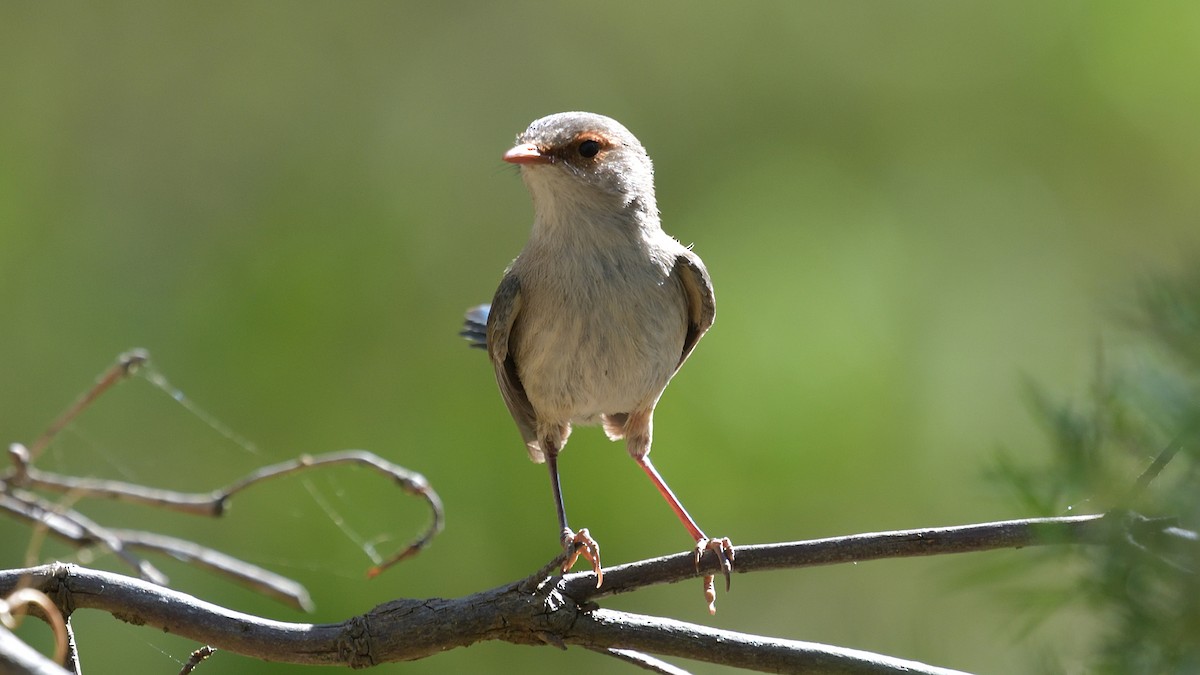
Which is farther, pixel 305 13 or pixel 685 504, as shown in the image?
pixel 305 13

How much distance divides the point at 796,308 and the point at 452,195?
187cm

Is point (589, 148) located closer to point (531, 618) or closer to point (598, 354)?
Result: point (598, 354)

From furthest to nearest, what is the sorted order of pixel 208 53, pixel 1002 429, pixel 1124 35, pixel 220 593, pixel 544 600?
pixel 208 53 < pixel 1124 35 < pixel 1002 429 < pixel 220 593 < pixel 544 600

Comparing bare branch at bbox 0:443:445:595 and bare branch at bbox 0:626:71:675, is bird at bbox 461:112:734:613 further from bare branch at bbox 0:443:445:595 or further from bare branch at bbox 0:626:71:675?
bare branch at bbox 0:626:71:675

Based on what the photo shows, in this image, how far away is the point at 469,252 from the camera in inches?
221

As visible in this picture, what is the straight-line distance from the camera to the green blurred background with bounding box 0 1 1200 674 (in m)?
4.97

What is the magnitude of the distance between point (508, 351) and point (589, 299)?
348mm

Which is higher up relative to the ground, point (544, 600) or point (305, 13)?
point (305, 13)

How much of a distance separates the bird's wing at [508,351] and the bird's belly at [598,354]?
0.17ft

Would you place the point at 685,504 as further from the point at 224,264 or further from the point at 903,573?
the point at 224,264

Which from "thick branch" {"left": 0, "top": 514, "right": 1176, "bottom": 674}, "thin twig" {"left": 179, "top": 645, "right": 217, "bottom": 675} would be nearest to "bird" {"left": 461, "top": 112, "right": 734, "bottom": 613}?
"thick branch" {"left": 0, "top": 514, "right": 1176, "bottom": 674}

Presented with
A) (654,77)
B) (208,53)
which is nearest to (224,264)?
(208,53)

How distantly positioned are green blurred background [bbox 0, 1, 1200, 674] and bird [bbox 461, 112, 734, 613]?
1.84 meters

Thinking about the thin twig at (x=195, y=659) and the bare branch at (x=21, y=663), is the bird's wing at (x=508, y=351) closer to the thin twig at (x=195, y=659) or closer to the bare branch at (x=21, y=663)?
the thin twig at (x=195, y=659)
